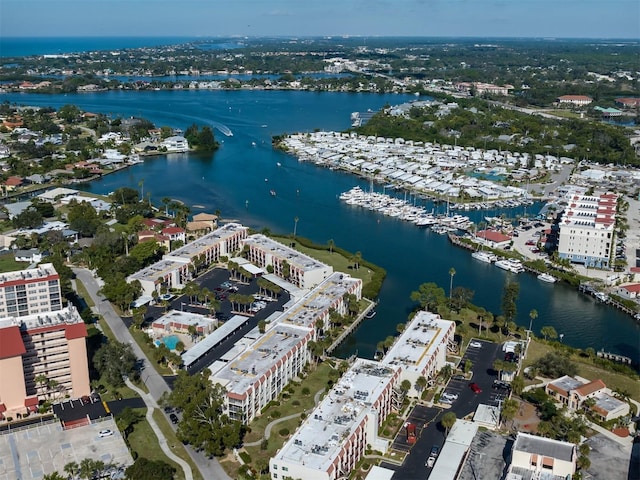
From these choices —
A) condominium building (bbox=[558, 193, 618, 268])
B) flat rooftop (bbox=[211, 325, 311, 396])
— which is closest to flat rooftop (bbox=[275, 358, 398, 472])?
flat rooftop (bbox=[211, 325, 311, 396])

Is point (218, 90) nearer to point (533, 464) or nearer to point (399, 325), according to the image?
point (399, 325)

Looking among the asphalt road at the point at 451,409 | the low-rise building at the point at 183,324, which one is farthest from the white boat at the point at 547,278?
the low-rise building at the point at 183,324

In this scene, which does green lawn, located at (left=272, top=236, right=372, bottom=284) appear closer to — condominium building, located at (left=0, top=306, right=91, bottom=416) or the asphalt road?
the asphalt road

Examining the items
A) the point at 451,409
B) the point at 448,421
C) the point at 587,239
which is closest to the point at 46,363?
the point at 448,421

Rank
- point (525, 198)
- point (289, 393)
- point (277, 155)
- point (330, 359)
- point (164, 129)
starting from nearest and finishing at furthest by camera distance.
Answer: point (289, 393) → point (330, 359) → point (525, 198) → point (277, 155) → point (164, 129)

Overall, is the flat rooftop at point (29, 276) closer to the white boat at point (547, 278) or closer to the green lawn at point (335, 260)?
the green lawn at point (335, 260)

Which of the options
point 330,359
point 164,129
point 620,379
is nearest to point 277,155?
point 164,129
